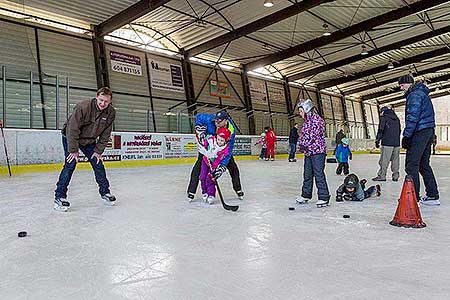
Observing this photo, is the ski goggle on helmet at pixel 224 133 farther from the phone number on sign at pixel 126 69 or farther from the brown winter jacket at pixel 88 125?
the phone number on sign at pixel 126 69

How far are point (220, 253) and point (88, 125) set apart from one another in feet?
7.22

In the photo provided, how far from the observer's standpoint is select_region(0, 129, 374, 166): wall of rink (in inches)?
349

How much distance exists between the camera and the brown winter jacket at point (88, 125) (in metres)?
Result: 3.64

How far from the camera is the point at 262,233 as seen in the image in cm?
291

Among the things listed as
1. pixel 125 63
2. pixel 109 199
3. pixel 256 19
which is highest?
pixel 256 19

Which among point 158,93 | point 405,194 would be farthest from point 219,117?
point 158,93

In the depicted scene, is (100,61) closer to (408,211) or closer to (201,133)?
(201,133)

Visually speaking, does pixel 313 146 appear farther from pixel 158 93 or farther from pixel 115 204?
pixel 158 93

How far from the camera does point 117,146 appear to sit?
10938mm

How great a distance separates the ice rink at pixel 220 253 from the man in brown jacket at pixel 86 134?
13.0 inches

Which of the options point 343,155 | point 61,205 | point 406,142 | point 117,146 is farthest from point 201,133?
point 117,146

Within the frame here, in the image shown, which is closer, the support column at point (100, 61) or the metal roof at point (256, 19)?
the metal roof at point (256, 19)

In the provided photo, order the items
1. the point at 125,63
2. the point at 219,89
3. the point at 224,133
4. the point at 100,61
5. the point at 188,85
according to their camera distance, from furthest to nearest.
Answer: the point at 219,89 < the point at 188,85 < the point at 125,63 < the point at 100,61 < the point at 224,133

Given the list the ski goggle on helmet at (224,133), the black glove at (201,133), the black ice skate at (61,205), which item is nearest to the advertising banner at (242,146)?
the black glove at (201,133)
